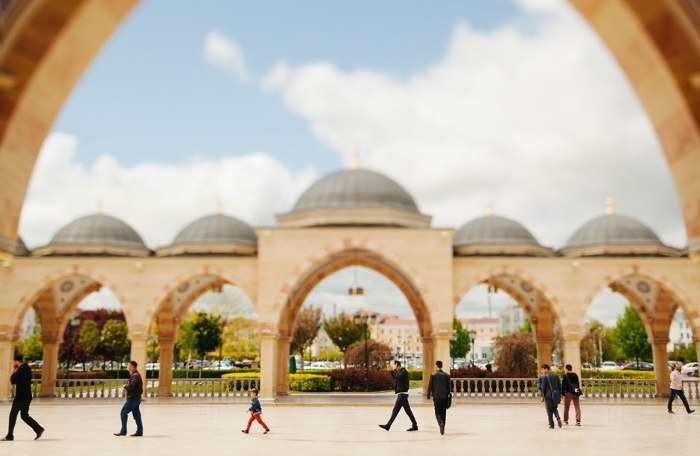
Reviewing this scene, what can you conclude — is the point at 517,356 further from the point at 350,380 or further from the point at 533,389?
the point at 533,389

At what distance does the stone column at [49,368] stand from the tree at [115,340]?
18068 millimetres

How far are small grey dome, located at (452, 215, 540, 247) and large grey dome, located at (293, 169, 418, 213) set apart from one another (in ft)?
9.18

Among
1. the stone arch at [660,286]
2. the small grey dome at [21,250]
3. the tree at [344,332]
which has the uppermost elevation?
the small grey dome at [21,250]

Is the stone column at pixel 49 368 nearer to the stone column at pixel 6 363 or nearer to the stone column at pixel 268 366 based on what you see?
the stone column at pixel 6 363

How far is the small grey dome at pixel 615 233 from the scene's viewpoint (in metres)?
22.7

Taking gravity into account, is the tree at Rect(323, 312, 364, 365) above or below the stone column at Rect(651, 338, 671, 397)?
above

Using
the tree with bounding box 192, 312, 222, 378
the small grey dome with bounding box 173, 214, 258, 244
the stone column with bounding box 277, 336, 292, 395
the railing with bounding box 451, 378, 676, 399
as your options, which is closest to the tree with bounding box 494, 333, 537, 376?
the railing with bounding box 451, 378, 676, 399

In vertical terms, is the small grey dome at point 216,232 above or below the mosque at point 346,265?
above

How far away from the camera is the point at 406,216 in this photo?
71.3ft

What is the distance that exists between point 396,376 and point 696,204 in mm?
8816

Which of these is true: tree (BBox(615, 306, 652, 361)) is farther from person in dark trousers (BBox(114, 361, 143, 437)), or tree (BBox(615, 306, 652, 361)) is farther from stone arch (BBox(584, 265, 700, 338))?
person in dark trousers (BBox(114, 361, 143, 437))

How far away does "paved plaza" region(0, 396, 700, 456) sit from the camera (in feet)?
31.8

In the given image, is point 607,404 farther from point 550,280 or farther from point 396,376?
point 396,376

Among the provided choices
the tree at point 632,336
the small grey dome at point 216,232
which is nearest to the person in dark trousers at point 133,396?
the small grey dome at point 216,232
